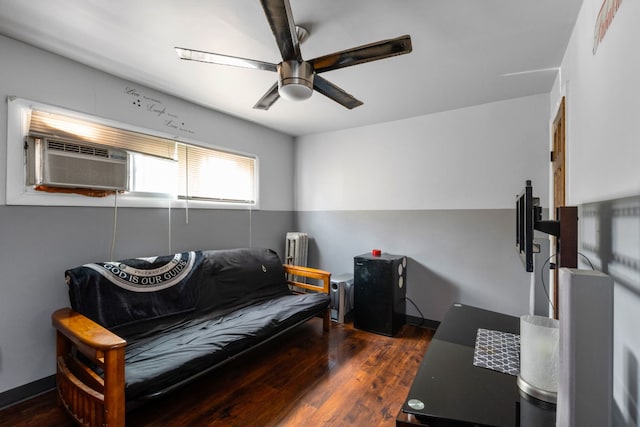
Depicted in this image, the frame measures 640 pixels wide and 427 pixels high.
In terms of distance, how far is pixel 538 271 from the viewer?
8.19ft

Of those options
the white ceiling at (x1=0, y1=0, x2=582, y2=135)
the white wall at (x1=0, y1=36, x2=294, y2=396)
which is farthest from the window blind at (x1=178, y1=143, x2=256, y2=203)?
the white ceiling at (x1=0, y1=0, x2=582, y2=135)

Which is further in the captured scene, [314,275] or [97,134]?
[314,275]

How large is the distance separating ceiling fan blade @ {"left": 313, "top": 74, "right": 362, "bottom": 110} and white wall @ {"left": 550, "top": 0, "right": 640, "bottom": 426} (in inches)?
48.7

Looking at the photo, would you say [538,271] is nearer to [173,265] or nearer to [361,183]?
[361,183]

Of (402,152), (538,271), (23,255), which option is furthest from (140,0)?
(538,271)

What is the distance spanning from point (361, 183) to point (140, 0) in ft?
8.76

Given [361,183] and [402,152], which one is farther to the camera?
[361,183]

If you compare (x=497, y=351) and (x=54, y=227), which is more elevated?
(x=54, y=227)

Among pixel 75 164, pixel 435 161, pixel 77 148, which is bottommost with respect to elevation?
pixel 75 164

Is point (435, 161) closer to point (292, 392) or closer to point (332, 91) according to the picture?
point (332, 91)

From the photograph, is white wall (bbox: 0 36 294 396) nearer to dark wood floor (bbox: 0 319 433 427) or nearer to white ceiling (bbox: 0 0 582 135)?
white ceiling (bbox: 0 0 582 135)

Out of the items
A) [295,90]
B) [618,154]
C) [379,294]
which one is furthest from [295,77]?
[379,294]

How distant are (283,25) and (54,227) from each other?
80.8 inches

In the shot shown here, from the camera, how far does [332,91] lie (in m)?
1.92
